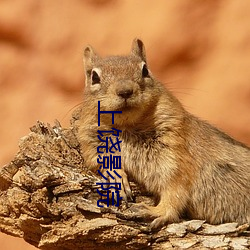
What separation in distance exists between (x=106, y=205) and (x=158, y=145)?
0.76 feet

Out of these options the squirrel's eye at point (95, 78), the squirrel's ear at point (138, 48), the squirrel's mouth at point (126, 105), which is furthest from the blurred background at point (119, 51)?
the squirrel's mouth at point (126, 105)

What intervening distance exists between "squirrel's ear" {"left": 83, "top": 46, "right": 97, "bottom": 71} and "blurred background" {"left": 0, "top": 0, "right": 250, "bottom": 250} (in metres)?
0.79

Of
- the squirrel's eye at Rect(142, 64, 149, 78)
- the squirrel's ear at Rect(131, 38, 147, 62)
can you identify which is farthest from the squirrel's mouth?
the squirrel's ear at Rect(131, 38, 147, 62)

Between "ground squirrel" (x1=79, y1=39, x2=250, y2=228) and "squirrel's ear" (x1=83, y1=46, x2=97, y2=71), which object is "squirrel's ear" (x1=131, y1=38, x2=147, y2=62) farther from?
"squirrel's ear" (x1=83, y1=46, x2=97, y2=71)

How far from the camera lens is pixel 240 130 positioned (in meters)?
2.61

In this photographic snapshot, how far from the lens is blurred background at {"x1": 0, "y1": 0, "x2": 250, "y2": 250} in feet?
8.24

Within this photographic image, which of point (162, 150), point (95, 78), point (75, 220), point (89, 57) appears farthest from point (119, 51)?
point (75, 220)

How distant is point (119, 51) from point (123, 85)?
3.69ft

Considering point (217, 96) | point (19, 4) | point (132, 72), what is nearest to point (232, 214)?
point (132, 72)

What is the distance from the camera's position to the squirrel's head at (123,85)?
4.83 feet

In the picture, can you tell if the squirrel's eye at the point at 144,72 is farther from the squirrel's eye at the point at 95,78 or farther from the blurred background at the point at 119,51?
the blurred background at the point at 119,51

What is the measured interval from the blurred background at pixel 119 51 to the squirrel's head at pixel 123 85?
858 mm

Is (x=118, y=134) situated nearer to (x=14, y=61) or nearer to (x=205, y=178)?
(x=205, y=178)

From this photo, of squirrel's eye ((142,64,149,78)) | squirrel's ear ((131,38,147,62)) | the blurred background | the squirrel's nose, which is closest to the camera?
the squirrel's nose
